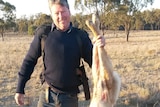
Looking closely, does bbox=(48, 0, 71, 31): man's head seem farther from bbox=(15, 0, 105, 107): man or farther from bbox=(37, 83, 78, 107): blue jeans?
bbox=(37, 83, 78, 107): blue jeans

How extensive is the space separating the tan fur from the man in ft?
5.47

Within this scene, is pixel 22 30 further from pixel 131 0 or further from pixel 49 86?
pixel 49 86

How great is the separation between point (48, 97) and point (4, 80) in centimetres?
910

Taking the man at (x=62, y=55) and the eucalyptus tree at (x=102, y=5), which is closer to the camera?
the man at (x=62, y=55)

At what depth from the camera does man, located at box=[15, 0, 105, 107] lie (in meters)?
3.47

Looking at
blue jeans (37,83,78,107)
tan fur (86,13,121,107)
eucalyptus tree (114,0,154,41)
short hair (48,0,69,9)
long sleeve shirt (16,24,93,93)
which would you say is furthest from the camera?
eucalyptus tree (114,0,154,41)

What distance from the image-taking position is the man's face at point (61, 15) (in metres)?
3.41

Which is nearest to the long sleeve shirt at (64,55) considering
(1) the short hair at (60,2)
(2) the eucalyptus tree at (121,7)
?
(1) the short hair at (60,2)

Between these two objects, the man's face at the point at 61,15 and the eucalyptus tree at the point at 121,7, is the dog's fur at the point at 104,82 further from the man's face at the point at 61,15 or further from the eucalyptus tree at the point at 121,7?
the eucalyptus tree at the point at 121,7

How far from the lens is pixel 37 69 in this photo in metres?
14.4

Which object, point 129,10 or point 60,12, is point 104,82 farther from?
point 129,10

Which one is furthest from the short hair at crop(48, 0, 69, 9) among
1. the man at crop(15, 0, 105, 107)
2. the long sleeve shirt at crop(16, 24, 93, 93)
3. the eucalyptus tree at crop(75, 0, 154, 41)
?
the eucalyptus tree at crop(75, 0, 154, 41)

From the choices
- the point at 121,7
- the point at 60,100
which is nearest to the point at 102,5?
the point at 121,7

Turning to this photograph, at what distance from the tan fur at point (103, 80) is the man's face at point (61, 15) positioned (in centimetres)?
163
